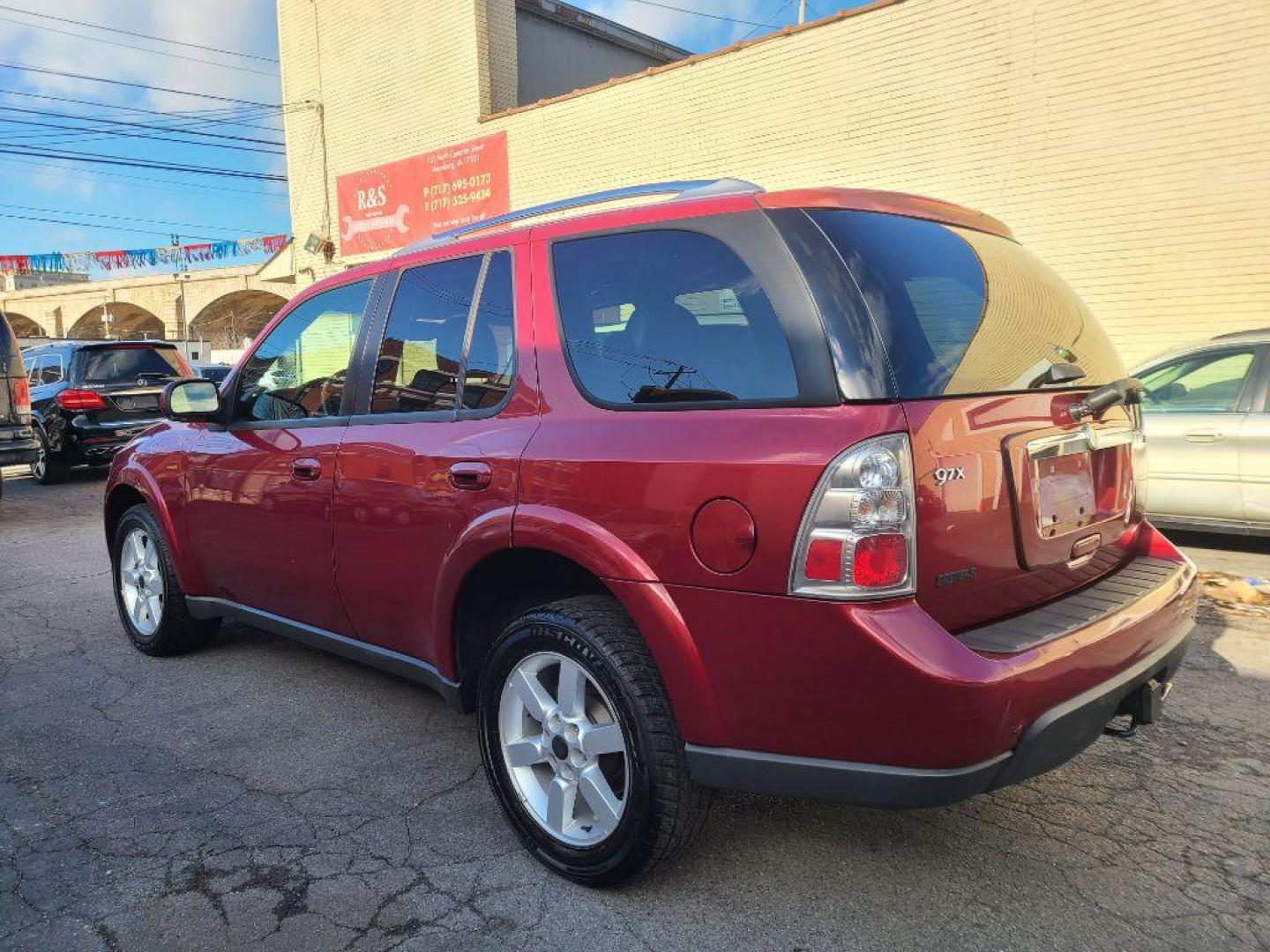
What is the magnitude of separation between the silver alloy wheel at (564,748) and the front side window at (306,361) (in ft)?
4.83

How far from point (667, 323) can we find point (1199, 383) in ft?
18.4

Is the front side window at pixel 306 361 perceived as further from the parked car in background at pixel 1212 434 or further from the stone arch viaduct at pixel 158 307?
the stone arch viaduct at pixel 158 307

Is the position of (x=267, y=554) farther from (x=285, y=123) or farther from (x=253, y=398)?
(x=285, y=123)

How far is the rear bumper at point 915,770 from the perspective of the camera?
1.94m

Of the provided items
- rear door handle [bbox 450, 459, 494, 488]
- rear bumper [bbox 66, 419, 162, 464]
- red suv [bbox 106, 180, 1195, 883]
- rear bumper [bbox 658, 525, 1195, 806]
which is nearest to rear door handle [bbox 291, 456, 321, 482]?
red suv [bbox 106, 180, 1195, 883]

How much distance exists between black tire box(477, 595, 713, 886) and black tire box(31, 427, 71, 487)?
457 inches

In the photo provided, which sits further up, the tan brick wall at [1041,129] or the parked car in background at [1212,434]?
the tan brick wall at [1041,129]

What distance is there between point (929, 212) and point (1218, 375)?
4.92m

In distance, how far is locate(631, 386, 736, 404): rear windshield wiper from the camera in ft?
7.30

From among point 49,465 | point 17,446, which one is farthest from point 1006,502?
point 49,465

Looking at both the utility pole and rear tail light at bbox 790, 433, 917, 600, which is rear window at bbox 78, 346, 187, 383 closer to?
rear tail light at bbox 790, 433, 917, 600

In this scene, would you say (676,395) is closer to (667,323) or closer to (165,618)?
(667,323)

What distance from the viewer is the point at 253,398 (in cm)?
386

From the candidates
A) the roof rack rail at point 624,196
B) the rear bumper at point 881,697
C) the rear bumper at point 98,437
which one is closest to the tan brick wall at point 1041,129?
the rear bumper at point 98,437
